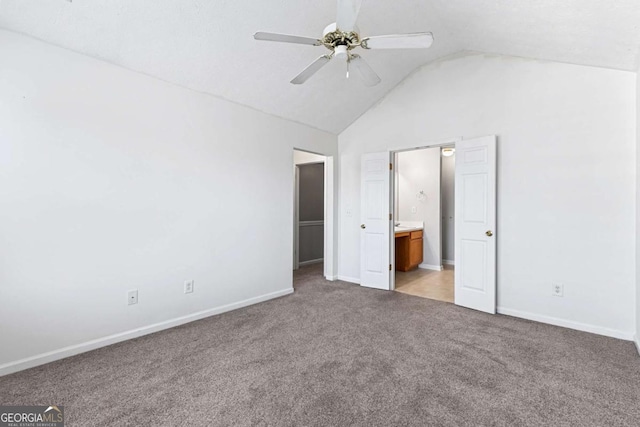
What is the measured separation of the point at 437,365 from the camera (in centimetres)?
228

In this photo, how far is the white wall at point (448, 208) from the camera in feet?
21.0

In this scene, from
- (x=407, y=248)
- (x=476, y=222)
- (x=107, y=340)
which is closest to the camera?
Answer: (x=107, y=340)

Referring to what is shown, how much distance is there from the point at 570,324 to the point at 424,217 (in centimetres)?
323

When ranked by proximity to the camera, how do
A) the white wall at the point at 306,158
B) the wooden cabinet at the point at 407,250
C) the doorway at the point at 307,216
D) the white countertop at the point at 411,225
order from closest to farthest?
the white wall at the point at 306,158
the wooden cabinet at the point at 407,250
the white countertop at the point at 411,225
the doorway at the point at 307,216

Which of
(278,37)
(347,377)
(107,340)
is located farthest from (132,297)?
(278,37)

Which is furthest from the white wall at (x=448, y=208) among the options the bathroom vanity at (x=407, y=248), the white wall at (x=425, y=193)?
the bathroom vanity at (x=407, y=248)

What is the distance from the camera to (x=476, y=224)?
11.7 ft

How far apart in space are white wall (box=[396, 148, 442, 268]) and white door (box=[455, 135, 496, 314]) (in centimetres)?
221

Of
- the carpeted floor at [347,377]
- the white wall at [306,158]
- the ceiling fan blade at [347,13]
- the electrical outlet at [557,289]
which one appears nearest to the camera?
the ceiling fan blade at [347,13]

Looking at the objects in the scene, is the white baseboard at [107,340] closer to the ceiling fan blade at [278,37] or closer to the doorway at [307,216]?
the doorway at [307,216]

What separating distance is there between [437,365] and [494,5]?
3.00 meters

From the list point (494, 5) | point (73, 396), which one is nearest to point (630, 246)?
point (494, 5)

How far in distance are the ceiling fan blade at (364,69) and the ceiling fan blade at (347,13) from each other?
1.19 feet

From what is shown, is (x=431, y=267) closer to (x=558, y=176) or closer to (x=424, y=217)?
(x=424, y=217)
